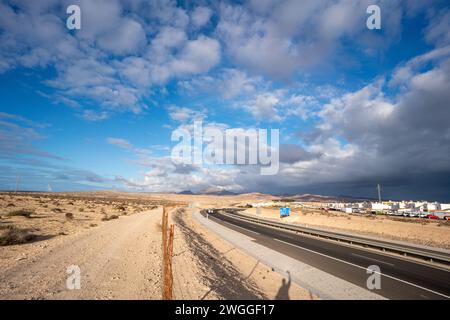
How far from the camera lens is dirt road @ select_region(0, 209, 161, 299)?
8.44m

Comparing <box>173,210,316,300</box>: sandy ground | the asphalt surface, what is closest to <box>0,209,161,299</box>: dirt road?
<box>173,210,316,300</box>: sandy ground

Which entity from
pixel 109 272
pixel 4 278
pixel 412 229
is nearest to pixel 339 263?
pixel 109 272

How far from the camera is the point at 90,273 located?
417 inches

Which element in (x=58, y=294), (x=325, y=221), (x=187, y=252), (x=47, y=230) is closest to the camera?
(x=58, y=294)

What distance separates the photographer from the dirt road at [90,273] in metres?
8.44

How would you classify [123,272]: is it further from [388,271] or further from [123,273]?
[388,271]

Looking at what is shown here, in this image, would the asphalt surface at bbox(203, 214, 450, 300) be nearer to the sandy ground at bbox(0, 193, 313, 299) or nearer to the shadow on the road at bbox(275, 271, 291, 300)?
the shadow on the road at bbox(275, 271, 291, 300)

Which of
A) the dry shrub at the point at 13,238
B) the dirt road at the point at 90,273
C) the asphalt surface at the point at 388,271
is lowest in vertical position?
the asphalt surface at the point at 388,271

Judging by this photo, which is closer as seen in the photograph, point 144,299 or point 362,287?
point 144,299

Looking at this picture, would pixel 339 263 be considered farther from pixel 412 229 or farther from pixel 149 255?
pixel 412 229

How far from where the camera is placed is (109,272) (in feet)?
35.9

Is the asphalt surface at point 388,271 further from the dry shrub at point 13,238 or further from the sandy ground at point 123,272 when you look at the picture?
the dry shrub at point 13,238

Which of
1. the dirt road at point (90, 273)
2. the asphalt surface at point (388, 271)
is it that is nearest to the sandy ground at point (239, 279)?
the dirt road at point (90, 273)
